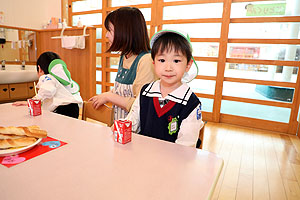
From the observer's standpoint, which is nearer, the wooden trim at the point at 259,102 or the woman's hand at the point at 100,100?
the woman's hand at the point at 100,100

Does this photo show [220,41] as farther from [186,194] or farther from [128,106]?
[186,194]

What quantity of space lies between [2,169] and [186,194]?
0.53 meters

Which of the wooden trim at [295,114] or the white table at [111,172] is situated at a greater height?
the white table at [111,172]

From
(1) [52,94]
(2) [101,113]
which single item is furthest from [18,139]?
(1) [52,94]

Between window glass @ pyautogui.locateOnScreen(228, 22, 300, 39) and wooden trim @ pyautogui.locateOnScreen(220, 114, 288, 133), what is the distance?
121 cm

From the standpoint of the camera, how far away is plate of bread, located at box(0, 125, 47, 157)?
705mm

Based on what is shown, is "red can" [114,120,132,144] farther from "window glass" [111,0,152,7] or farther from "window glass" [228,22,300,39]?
"window glass" [111,0,152,7]

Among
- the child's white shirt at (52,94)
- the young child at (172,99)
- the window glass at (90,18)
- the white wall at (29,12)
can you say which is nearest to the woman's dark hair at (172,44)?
the young child at (172,99)

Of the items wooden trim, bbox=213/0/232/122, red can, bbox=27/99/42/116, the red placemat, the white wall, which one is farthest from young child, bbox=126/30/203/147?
the white wall

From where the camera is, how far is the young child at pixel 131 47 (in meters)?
1.20

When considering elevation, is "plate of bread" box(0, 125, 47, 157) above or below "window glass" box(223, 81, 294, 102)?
above

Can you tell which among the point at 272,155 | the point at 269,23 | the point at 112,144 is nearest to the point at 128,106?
the point at 112,144

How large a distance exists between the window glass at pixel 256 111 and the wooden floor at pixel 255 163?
0.25 m

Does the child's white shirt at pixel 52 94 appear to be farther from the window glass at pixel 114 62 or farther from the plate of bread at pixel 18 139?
the window glass at pixel 114 62
